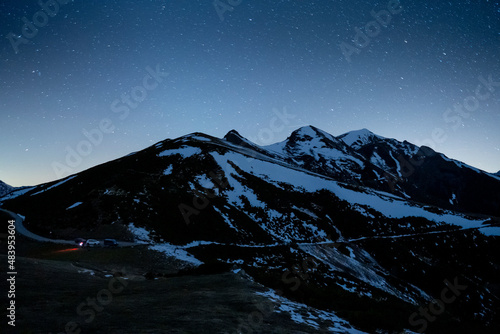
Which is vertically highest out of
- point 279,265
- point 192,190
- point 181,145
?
point 181,145

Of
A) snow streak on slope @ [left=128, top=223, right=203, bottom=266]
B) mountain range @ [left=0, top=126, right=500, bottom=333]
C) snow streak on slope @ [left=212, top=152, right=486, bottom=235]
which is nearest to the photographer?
snow streak on slope @ [left=128, top=223, right=203, bottom=266]

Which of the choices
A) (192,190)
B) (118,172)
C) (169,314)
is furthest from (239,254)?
(118,172)

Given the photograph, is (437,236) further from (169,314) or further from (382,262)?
(169,314)

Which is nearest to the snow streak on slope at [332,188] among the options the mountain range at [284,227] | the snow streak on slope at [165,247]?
the mountain range at [284,227]

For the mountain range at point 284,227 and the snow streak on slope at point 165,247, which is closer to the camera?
the snow streak on slope at point 165,247

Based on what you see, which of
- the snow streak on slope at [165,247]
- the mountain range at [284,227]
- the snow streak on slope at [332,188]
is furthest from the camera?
the snow streak on slope at [332,188]

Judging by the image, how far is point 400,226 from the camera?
79.8 meters

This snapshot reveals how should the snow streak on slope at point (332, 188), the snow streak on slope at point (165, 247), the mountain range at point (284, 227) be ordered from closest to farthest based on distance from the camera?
1. the snow streak on slope at point (165, 247)
2. the mountain range at point (284, 227)
3. the snow streak on slope at point (332, 188)

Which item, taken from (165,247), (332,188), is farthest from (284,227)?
(332,188)

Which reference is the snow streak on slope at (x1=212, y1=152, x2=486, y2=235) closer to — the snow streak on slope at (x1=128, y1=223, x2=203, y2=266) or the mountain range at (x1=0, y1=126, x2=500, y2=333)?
the mountain range at (x1=0, y1=126, x2=500, y2=333)

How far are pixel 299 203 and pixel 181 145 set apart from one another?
4820 centimetres

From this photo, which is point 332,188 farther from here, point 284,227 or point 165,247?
point 165,247

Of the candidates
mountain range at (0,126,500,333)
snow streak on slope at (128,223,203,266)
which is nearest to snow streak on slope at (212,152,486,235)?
mountain range at (0,126,500,333)

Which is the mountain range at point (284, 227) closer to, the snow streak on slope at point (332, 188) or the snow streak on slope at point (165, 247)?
the snow streak on slope at point (165, 247)
